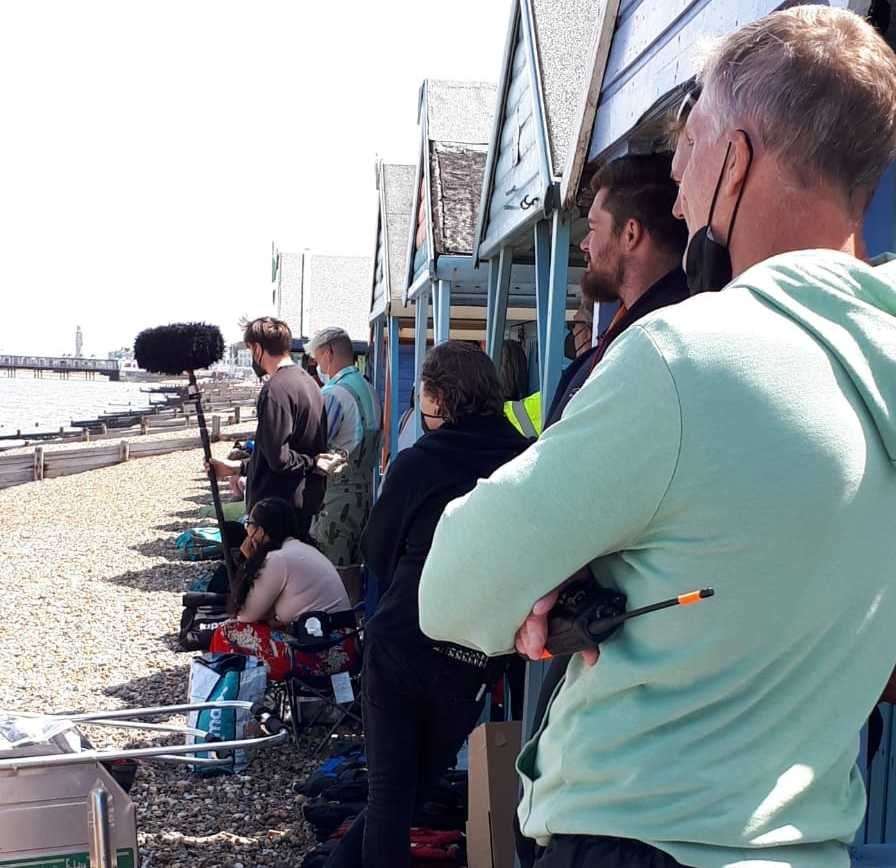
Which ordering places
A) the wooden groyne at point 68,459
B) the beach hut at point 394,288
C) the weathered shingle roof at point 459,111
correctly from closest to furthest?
1. the weathered shingle roof at point 459,111
2. the beach hut at point 394,288
3. the wooden groyne at point 68,459

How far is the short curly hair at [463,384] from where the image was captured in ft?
10.8

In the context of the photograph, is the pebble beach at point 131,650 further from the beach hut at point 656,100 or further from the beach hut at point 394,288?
the beach hut at point 394,288

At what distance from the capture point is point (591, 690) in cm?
112

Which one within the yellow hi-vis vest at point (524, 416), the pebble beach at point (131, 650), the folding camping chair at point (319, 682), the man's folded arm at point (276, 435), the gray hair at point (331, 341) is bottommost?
the pebble beach at point (131, 650)

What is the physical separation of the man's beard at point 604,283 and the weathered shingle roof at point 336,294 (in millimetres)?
13295

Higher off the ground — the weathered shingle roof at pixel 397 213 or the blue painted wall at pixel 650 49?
the blue painted wall at pixel 650 49

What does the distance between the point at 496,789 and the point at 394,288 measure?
21.6 feet

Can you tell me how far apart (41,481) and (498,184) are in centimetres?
1700

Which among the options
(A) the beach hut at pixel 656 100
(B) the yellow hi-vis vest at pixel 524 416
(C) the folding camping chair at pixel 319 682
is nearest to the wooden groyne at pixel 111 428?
(C) the folding camping chair at pixel 319 682

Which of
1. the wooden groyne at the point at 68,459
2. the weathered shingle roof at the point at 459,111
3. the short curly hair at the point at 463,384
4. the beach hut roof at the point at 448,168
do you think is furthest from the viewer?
the wooden groyne at the point at 68,459

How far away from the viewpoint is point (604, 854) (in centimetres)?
109

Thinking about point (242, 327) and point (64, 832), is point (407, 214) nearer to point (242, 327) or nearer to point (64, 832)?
point (242, 327)

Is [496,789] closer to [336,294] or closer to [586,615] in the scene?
[586,615]

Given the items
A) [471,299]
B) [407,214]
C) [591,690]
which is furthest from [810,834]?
[407,214]
